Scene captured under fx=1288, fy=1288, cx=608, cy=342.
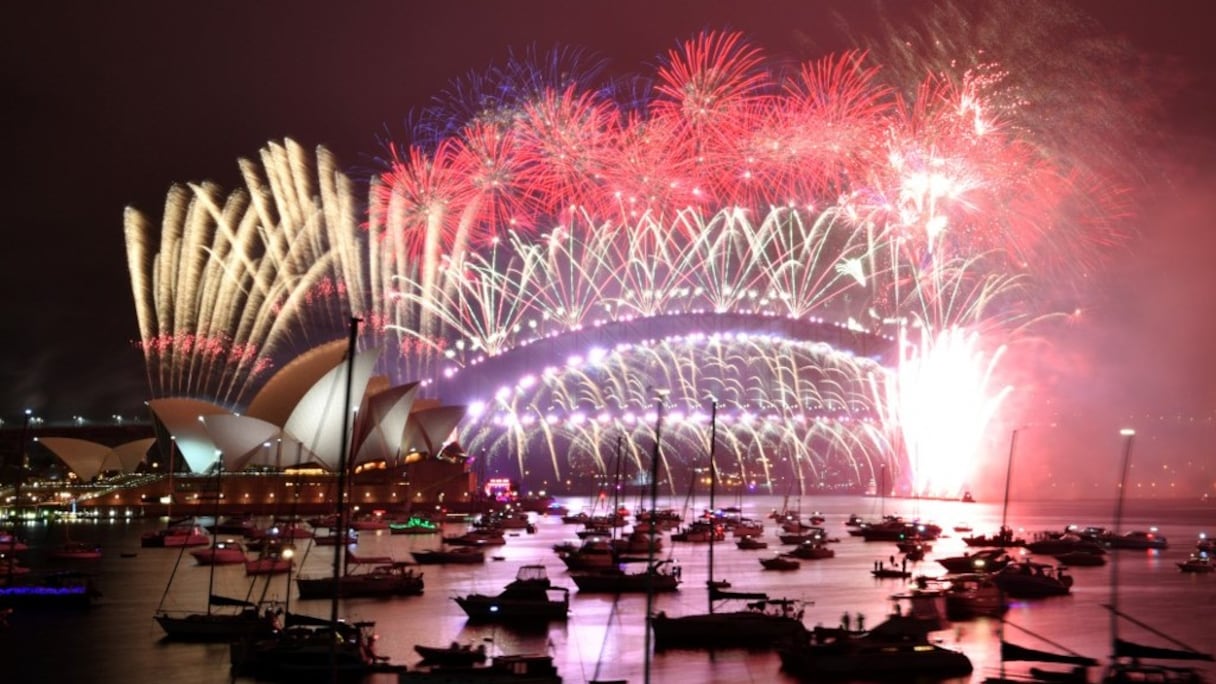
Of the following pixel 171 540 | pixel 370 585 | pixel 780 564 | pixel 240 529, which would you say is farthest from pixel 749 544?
pixel 370 585

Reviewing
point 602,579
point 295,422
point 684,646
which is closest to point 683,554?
point 602,579

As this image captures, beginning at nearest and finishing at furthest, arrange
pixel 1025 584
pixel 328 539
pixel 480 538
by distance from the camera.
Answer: pixel 1025 584, pixel 480 538, pixel 328 539

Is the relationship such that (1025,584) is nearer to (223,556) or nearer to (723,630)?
(723,630)

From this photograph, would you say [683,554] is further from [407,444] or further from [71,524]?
[71,524]

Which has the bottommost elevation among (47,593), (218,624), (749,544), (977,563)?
(749,544)

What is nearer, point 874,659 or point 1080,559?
point 874,659

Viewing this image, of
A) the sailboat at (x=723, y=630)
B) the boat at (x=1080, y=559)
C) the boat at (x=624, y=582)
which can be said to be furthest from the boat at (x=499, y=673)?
the boat at (x=1080, y=559)
